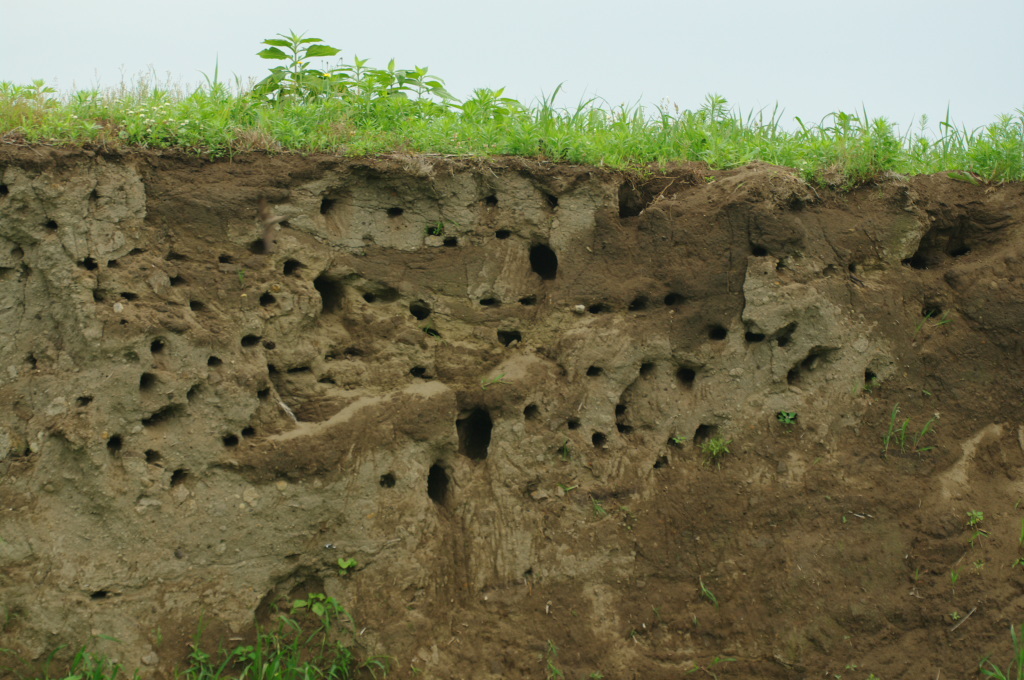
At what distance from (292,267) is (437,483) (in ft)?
4.81

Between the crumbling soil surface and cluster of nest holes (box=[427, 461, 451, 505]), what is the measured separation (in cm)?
3

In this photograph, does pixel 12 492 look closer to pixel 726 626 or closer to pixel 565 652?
→ pixel 565 652

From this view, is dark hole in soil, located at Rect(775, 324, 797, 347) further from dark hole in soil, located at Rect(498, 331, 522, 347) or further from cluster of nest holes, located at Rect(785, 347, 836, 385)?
dark hole in soil, located at Rect(498, 331, 522, 347)

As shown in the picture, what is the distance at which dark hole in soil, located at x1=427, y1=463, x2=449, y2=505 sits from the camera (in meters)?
5.14

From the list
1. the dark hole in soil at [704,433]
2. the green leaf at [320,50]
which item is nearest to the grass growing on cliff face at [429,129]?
the green leaf at [320,50]

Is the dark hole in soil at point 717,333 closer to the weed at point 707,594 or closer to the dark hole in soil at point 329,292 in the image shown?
the weed at point 707,594

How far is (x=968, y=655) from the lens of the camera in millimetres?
4840

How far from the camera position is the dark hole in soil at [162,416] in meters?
4.63

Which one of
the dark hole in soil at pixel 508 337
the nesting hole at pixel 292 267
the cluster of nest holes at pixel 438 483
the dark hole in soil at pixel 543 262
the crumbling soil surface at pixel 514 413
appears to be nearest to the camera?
the crumbling soil surface at pixel 514 413

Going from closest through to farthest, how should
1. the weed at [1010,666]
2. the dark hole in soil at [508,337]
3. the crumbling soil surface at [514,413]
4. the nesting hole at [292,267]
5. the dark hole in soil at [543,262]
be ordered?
the crumbling soil surface at [514,413]
the weed at [1010,666]
the nesting hole at [292,267]
the dark hole in soil at [508,337]
the dark hole in soil at [543,262]

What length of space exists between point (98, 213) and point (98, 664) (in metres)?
2.24

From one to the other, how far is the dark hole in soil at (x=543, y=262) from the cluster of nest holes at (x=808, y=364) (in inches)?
59.3

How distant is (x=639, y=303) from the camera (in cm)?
532

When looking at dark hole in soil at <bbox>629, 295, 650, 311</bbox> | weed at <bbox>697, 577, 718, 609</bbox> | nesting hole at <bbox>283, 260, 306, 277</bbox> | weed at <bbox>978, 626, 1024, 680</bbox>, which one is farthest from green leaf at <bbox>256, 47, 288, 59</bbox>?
weed at <bbox>978, 626, 1024, 680</bbox>
